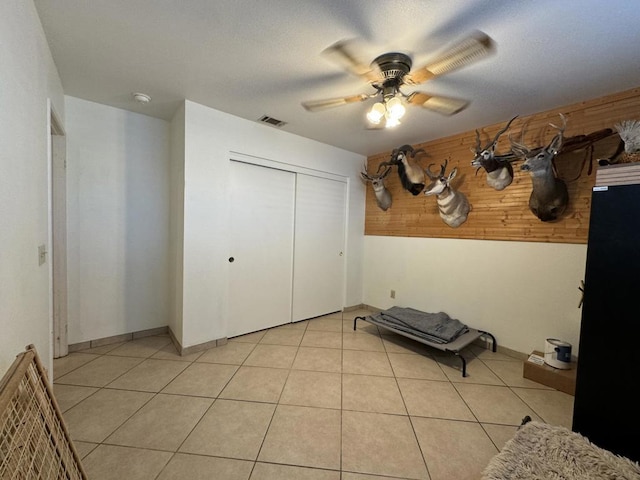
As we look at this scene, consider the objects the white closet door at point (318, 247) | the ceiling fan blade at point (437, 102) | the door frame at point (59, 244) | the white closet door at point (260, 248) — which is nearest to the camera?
the ceiling fan blade at point (437, 102)

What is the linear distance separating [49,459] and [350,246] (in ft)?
11.5

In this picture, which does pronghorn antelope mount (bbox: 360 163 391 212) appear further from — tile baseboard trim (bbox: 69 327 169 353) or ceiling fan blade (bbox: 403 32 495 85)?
tile baseboard trim (bbox: 69 327 169 353)

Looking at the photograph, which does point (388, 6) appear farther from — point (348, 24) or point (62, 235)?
point (62, 235)

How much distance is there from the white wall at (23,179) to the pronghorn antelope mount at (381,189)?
125 inches

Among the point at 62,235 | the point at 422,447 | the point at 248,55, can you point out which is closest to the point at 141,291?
the point at 62,235

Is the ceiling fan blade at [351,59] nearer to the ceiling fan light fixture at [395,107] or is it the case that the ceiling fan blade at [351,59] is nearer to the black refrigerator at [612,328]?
the ceiling fan light fixture at [395,107]

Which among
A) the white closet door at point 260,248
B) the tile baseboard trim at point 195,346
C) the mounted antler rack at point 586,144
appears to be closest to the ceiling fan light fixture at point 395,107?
the mounted antler rack at point 586,144

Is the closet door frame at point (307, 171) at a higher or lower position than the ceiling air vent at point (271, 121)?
lower

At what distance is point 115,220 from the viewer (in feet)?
8.99

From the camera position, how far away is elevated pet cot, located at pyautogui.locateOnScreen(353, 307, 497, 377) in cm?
255

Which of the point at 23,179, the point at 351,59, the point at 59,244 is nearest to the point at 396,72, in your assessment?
the point at 351,59

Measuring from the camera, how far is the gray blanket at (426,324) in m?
2.65

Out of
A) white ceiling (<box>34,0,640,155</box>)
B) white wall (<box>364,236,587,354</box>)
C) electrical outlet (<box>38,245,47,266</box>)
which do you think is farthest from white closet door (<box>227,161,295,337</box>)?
white wall (<box>364,236,587,354</box>)

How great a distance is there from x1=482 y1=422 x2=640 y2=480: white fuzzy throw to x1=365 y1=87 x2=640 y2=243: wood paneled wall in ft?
5.76
